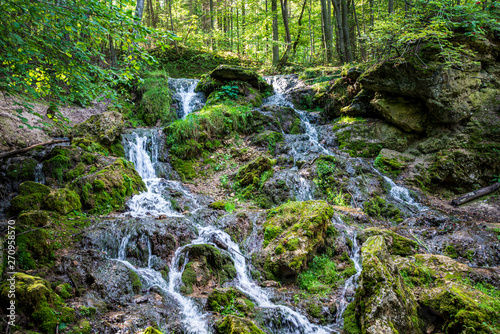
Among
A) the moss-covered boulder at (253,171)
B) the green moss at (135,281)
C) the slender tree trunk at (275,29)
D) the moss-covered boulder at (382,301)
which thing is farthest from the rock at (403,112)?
the green moss at (135,281)

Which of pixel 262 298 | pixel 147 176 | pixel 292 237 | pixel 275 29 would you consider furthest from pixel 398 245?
pixel 275 29

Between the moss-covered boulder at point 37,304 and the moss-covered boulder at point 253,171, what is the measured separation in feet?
19.9

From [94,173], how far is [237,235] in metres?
4.05

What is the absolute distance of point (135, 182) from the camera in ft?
24.8

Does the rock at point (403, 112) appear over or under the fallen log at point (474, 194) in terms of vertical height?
over

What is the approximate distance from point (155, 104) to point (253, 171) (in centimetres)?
644

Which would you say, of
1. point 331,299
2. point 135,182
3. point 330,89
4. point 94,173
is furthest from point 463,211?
point 94,173

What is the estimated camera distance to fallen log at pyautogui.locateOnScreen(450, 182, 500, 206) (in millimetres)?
8422

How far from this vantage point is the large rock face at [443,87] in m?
9.39

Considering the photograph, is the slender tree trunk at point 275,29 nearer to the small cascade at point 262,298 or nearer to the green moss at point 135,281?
the small cascade at point 262,298

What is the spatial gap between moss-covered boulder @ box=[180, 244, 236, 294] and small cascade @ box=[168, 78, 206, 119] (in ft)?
29.9

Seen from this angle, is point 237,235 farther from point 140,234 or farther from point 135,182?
point 135,182

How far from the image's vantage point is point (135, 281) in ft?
14.7

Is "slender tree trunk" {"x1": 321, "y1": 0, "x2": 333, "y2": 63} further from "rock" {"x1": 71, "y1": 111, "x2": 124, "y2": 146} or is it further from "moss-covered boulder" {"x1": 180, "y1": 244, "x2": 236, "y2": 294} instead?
"moss-covered boulder" {"x1": 180, "y1": 244, "x2": 236, "y2": 294}
